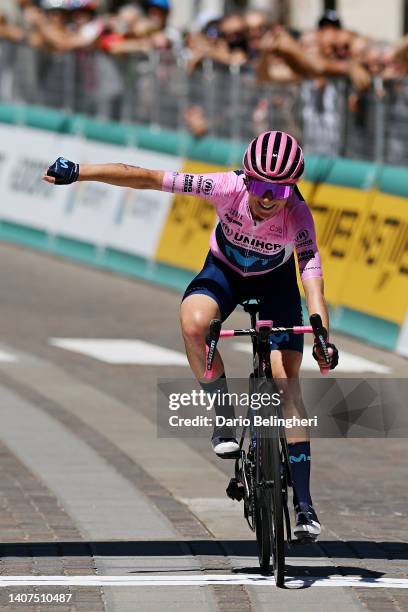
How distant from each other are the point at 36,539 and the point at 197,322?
144 cm

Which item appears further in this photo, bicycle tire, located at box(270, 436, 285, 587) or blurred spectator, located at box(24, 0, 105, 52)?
blurred spectator, located at box(24, 0, 105, 52)

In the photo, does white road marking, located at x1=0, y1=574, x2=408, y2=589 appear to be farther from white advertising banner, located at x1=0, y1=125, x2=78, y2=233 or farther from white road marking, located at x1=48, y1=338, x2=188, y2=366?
white advertising banner, located at x1=0, y1=125, x2=78, y2=233

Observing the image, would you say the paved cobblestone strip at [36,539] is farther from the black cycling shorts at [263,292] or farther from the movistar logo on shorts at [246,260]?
the movistar logo on shorts at [246,260]

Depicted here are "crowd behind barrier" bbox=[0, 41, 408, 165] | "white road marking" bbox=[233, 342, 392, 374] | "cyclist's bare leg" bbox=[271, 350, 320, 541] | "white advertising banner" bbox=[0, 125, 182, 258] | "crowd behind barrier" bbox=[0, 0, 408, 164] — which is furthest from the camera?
"white advertising banner" bbox=[0, 125, 182, 258]

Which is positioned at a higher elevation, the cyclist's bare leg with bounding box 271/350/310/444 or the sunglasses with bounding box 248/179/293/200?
the sunglasses with bounding box 248/179/293/200

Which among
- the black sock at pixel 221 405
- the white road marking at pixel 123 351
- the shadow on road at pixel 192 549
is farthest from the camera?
the white road marking at pixel 123 351

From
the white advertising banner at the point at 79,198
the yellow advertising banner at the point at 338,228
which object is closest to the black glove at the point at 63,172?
the yellow advertising banner at the point at 338,228

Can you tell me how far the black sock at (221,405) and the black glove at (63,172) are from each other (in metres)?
1.14

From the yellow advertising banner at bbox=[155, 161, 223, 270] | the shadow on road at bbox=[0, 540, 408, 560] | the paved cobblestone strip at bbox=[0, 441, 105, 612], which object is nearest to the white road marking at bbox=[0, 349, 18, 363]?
the yellow advertising banner at bbox=[155, 161, 223, 270]

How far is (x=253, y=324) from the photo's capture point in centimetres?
777

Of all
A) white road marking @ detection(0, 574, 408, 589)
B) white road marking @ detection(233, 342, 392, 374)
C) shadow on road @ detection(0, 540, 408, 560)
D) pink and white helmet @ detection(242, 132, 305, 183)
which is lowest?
white road marking @ detection(233, 342, 392, 374)

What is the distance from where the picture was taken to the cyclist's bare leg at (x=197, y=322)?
7785 millimetres

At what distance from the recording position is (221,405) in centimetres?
793

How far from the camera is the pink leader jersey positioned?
7.88 meters
